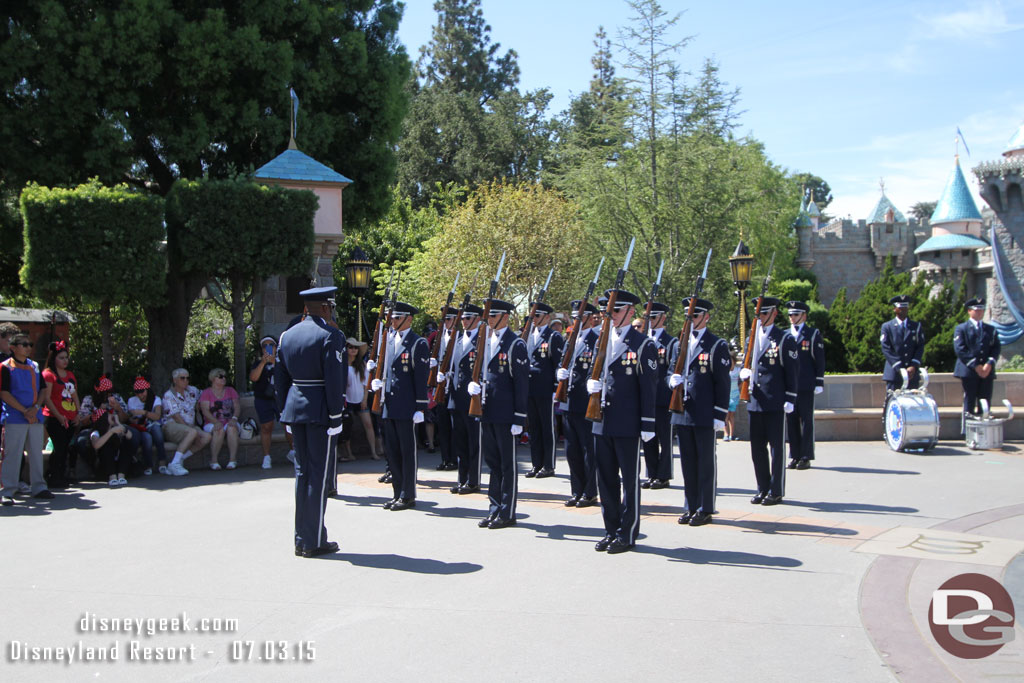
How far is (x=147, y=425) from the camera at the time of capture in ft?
36.0

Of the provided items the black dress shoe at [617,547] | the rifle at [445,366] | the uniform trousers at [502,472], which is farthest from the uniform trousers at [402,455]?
the black dress shoe at [617,547]

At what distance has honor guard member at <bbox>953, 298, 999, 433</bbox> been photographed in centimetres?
1295

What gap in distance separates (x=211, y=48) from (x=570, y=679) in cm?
1338

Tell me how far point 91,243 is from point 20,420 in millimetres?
3280

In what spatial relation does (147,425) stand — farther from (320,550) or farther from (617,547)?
(617,547)

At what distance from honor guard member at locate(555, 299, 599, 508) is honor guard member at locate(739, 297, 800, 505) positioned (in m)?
1.56

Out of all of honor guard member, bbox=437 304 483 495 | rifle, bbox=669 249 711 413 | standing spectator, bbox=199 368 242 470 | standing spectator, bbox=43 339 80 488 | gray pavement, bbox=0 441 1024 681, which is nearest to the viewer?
gray pavement, bbox=0 441 1024 681

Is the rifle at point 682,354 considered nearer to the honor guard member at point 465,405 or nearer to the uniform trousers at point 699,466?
the uniform trousers at point 699,466

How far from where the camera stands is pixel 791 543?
716cm

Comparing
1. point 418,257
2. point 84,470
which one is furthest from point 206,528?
point 418,257

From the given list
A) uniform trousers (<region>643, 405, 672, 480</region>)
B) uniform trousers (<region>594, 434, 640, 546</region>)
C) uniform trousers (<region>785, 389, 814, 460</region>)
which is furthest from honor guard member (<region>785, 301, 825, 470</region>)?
uniform trousers (<region>594, 434, 640, 546</region>)

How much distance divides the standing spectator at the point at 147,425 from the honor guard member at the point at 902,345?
9.77 metres

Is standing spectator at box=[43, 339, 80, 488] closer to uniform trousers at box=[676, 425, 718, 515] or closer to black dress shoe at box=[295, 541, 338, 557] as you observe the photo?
black dress shoe at box=[295, 541, 338, 557]

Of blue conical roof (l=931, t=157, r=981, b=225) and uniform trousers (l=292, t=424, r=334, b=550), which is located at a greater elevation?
blue conical roof (l=931, t=157, r=981, b=225)
